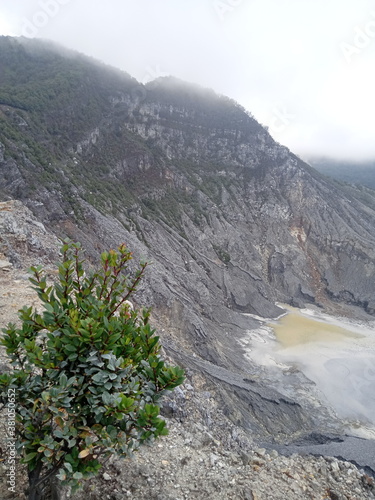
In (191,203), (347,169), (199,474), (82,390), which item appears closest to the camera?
(82,390)

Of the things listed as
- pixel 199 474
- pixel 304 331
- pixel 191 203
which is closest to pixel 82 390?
pixel 199 474

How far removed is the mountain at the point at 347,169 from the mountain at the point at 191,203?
5575 cm

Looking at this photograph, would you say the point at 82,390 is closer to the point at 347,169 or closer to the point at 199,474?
the point at 199,474

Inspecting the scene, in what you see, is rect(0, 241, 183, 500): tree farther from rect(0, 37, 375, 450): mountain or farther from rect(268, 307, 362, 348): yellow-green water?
rect(268, 307, 362, 348): yellow-green water

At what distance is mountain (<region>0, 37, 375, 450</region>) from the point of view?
23.4 metres

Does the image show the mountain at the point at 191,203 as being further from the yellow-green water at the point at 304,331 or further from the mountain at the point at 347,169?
the mountain at the point at 347,169

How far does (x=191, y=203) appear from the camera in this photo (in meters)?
46.8

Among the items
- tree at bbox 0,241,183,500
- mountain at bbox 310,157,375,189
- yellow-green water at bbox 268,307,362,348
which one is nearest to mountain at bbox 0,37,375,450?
yellow-green water at bbox 268,307,362,348

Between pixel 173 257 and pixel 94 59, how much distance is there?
2142 inches

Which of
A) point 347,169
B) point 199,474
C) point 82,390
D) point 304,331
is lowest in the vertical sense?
point 304,331

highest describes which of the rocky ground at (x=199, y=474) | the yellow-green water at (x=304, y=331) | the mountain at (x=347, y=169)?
the mountain at (x=347, y=169)

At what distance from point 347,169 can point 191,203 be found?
11357 centimetres

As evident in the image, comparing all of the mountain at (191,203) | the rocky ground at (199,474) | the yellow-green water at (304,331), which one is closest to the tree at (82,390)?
the rocky ground at (199,474)

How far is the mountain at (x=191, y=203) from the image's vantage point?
23.4 metres
